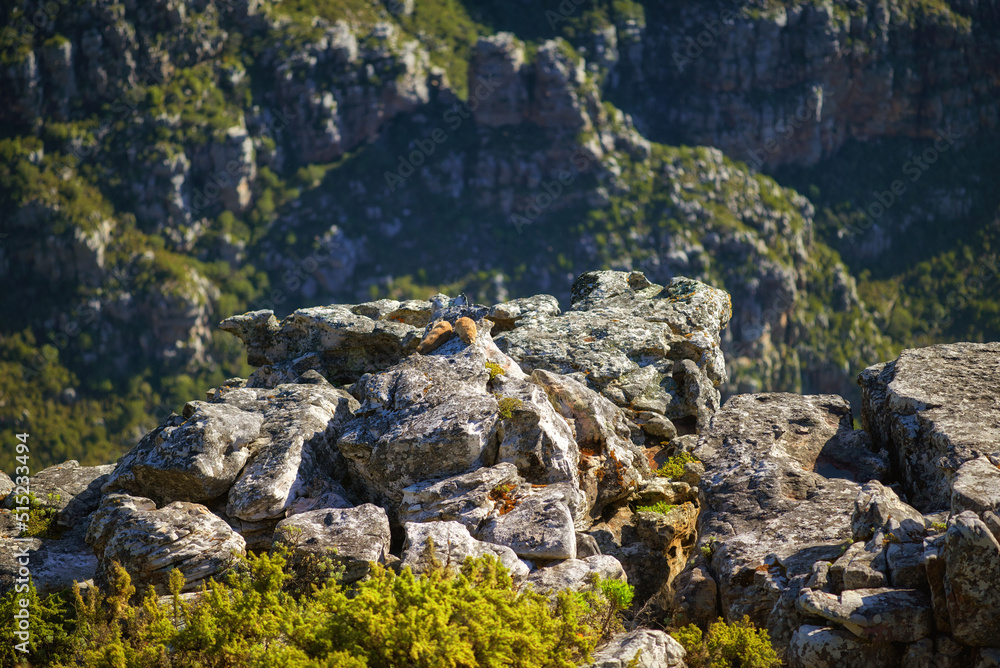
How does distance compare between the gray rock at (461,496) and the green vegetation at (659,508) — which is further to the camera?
the green vegetation at (659,508)

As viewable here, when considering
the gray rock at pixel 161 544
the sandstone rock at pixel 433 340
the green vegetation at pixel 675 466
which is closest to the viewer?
the gray rock at pixel 161 544

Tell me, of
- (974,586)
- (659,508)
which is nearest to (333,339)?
(659,508)

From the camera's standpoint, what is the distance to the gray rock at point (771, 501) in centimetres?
1076

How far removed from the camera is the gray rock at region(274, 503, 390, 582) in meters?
11.0

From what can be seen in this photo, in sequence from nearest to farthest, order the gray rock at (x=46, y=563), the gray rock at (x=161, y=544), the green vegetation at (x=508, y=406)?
the gray rock at (x=161, y=544), the gray rock at (x=46, y=563), the green vegetation at (x=508, y=406)

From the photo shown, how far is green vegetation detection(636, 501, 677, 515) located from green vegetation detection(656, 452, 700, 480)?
1018 millimetres

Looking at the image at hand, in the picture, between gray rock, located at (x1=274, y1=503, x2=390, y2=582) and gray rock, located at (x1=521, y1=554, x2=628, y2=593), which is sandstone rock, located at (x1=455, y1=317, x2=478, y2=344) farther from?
gray rock, located at (x1=521, y1=554, x2=628, y2=593)

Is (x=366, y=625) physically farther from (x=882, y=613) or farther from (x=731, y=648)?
(x=882, y=613)

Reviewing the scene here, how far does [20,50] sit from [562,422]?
17544 centimetres

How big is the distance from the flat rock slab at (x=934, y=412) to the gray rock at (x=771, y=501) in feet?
3.20

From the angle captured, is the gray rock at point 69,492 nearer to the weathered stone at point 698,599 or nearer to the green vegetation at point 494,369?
the green vegetation at point 494,369

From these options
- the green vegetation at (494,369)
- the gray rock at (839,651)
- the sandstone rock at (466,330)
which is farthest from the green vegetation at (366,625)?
the sandstone rock at (466,330)

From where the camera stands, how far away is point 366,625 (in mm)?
8086

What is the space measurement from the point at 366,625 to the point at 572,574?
142 inches
